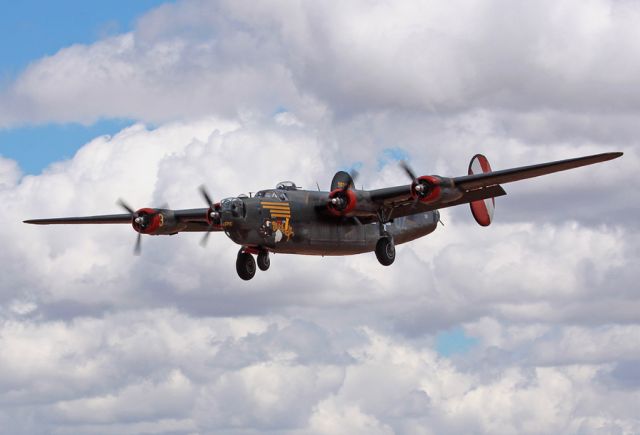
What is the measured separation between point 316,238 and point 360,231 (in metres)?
3.12

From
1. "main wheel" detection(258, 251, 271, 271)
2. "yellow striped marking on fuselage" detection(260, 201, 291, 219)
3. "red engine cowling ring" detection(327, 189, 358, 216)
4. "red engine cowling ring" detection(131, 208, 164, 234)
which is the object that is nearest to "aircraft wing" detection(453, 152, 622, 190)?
"red engine cowling ring" detection(327, 189, 358, 216)

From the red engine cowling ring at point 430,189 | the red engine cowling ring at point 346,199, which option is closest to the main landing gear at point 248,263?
the red engine cowling ring at point 346,199

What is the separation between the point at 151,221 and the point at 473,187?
16086 mm

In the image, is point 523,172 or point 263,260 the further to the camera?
point 263,260

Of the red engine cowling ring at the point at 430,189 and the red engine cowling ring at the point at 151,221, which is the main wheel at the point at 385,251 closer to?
the red engine cowling ring at the point at 430,189

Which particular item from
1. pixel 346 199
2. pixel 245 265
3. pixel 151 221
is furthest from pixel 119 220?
pixel 346 199

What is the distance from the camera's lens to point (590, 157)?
50.9 m

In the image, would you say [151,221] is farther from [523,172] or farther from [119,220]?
[523,172]

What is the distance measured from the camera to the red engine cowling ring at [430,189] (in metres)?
55.3

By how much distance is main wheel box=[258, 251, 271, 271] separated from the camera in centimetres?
5781

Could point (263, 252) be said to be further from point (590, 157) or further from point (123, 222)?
point (590, 157)

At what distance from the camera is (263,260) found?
57.9 meters

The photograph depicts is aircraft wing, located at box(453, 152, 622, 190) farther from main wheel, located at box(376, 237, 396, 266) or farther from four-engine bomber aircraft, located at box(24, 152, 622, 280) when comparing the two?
main wheel, located at box(376, 237, 396, 266)

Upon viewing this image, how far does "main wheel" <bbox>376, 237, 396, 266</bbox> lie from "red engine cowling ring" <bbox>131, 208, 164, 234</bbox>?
10922 mm
